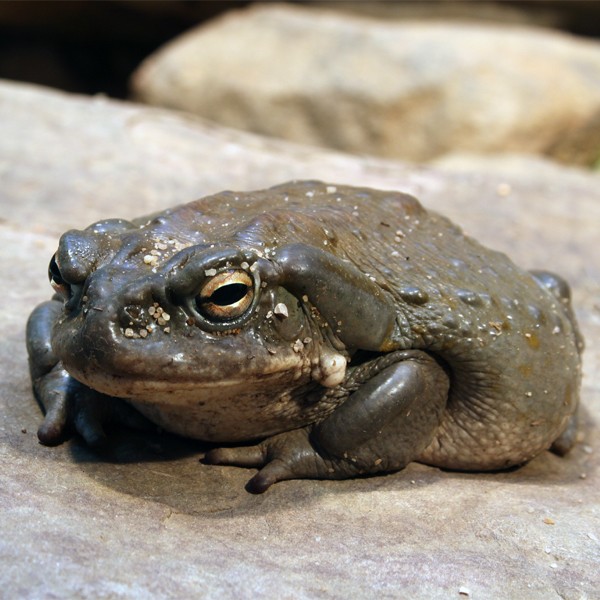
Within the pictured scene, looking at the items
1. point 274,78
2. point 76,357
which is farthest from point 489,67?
point 76,357

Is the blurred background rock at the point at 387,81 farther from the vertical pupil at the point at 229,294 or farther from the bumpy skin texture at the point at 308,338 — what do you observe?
the vertical pupil at the point at 229,294

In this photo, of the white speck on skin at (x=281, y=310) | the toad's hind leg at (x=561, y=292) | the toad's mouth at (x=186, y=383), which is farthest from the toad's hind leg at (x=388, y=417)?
the toad's hind leg at (x=561, y=292)

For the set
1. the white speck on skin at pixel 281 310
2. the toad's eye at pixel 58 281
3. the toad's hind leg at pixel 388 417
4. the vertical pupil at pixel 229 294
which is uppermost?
the vertical pupil at pixel 229 294

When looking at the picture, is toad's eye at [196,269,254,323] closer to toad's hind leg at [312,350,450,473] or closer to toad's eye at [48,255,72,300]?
toad's eye at [48,255,72,300]

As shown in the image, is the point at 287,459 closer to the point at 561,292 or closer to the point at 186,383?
Result: the point at 186,383

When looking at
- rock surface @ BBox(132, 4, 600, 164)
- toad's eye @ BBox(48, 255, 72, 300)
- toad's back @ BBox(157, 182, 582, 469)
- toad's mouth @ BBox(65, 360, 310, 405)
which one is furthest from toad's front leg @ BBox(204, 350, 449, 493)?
rock surface @ BBox(132, 4, 600, 164)

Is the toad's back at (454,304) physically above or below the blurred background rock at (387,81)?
above

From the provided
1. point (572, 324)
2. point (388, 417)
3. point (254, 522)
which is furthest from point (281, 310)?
point (572, 324)

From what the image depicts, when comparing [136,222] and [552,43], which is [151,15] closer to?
[552,43]
